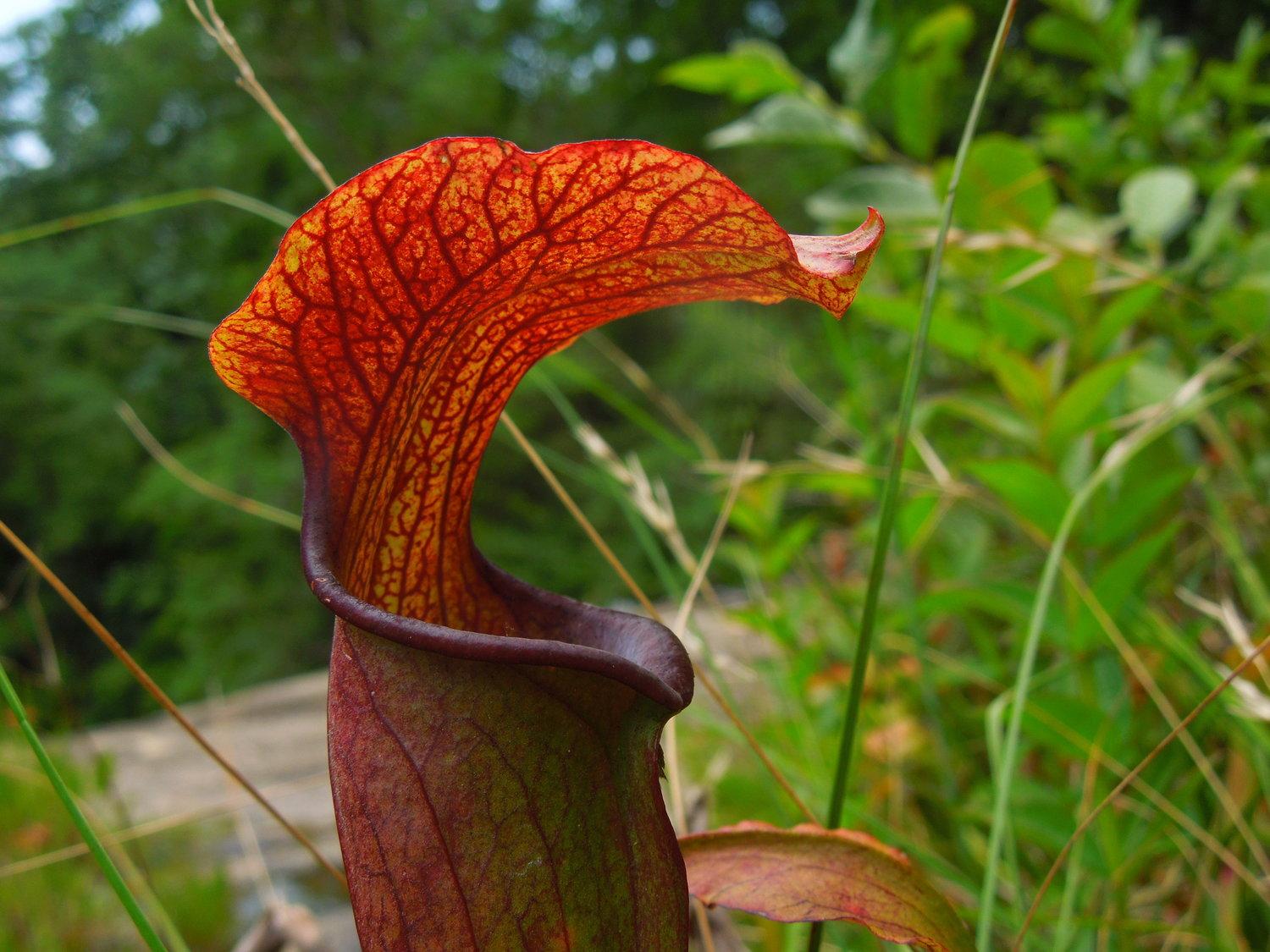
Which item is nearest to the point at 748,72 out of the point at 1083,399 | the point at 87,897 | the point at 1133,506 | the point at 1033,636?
the point at 1083,399

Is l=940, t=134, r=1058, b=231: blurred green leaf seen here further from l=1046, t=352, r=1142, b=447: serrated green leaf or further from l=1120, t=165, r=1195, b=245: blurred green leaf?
l=1046, t=352, r=1142, b=447: serrated green leaf

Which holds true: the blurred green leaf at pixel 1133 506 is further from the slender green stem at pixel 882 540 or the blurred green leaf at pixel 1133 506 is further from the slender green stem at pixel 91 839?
the slender green stem at pixel 91 839

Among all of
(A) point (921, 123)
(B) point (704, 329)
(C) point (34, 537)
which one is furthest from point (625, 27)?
(C) point (34, 537)

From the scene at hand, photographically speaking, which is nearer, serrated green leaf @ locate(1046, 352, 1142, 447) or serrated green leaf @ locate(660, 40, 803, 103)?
serrated green leaf @ locate(1046, 352, 1142, 447)

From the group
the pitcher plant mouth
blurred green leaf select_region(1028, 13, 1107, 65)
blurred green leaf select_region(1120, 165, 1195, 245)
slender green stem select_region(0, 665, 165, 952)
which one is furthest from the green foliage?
blurred green leaf select_region(1028, 13, 1107, 65)

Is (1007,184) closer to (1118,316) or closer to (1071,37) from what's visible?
(1118,316)

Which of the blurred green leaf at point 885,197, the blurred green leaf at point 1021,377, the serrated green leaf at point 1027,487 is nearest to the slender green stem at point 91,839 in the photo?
the serrated green leaf at point 1027,487
